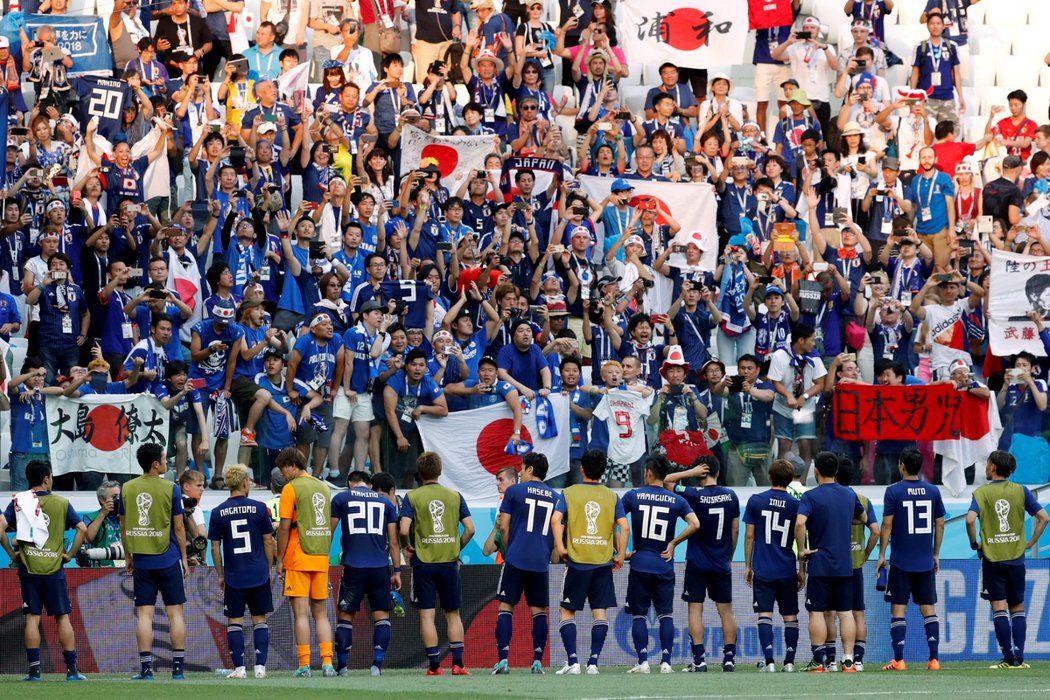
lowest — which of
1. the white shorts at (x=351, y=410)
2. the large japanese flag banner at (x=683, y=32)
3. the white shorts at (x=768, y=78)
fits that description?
the white shorts at (x=351, y=410)

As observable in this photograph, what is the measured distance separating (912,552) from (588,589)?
2.75m

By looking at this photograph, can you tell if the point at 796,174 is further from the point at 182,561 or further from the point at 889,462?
the point at 182,561

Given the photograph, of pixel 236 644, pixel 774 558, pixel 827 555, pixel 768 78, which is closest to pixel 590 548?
pixel 774 558

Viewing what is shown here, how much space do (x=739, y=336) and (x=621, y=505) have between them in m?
6.08

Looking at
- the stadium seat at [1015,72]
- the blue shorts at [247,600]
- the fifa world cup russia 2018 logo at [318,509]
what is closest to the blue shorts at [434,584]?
the fifa world cup russia 2018 logo at [318,509]

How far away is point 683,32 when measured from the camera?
24422 millimetres

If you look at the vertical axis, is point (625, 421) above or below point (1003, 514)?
above

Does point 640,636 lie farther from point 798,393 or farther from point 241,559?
point 798,393

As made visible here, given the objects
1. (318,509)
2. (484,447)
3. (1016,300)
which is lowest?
(484,447)

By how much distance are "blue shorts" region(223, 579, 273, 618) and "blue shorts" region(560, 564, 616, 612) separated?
2348mm

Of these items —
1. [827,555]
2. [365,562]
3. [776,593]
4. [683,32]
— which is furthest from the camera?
[683,32]

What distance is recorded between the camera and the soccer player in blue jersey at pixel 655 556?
1430cm

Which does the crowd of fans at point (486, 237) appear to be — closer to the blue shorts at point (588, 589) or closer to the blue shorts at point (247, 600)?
the blue shorts at point (247, 600)

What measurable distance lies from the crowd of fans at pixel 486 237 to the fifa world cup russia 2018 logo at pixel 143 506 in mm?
3237
